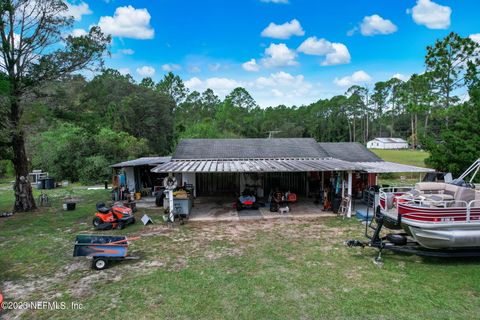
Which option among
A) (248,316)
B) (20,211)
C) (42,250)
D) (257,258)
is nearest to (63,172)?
(20,211)

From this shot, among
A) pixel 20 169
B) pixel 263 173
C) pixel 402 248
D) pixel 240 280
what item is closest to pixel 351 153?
pixel 263 173

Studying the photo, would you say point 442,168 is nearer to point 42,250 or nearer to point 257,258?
point 257,258

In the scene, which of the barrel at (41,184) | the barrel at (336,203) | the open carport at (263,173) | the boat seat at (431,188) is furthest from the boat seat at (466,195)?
the barrel at (41,184)

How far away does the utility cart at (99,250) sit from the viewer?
18.8 ft

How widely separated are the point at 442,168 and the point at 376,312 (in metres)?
13.7

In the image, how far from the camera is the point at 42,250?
704 centimetres

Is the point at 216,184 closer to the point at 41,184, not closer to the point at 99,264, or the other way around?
the point at 99,264

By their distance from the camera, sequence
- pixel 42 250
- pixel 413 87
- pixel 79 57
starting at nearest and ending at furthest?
pixel 42 250
pixel 79 57
pixel 413 87

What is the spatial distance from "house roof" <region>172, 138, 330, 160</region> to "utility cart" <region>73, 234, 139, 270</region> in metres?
7.72

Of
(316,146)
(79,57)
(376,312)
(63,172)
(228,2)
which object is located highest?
(228,2)

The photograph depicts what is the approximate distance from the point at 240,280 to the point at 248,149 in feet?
33.0

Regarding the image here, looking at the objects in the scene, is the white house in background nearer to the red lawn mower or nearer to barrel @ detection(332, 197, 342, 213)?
barrel @ detection(332, 197, 342, 213)

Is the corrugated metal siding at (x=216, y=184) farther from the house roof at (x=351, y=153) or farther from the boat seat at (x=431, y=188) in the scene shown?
the boat seat at (x=431, y=188)

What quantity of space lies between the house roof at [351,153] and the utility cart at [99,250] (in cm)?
1229
